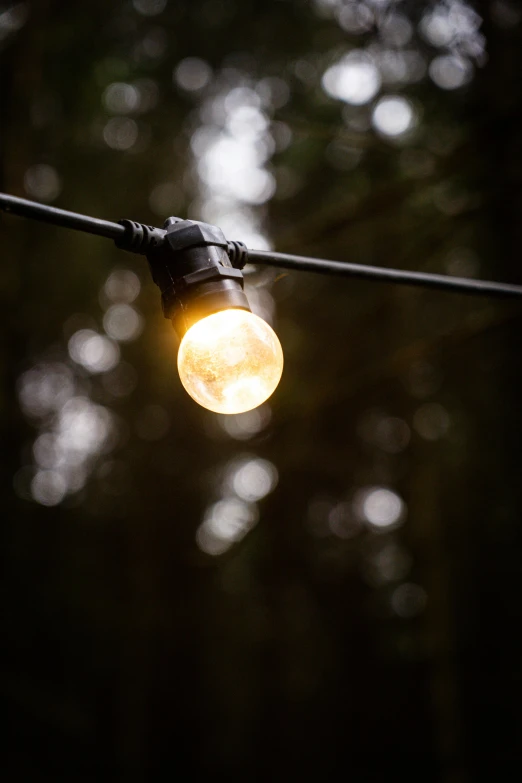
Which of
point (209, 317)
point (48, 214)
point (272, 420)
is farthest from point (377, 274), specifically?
point (272, 420)

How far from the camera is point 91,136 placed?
20.6ft

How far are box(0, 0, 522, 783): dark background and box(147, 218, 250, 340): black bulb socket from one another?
2530mm

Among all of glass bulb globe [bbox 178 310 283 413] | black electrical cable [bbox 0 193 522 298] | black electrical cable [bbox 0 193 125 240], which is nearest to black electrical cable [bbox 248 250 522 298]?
black electrical cable [bbox 0 193 522 298]

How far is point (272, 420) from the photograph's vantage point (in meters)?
6.02

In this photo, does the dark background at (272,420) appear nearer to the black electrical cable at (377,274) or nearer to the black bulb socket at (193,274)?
the black electrical cable at (377,274)

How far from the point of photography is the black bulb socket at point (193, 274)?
113cm

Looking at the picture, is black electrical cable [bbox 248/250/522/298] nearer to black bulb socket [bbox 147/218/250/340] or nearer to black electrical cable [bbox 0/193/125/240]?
black bulb socket [bbox 147/218/250/340]

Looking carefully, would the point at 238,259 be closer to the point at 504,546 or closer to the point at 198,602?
the point at 504,546

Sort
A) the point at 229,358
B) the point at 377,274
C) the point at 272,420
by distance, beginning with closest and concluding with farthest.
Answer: the point at 229,358 < the point at 377,274 < the point at 272,420

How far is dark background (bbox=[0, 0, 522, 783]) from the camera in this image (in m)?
4.89

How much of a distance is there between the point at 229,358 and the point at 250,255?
224mm

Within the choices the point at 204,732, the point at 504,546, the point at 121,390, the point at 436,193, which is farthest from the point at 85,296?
the point at 204,732

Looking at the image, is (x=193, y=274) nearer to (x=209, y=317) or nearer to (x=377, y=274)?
(x=209, y=317)

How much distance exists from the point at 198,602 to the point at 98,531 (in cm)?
194
